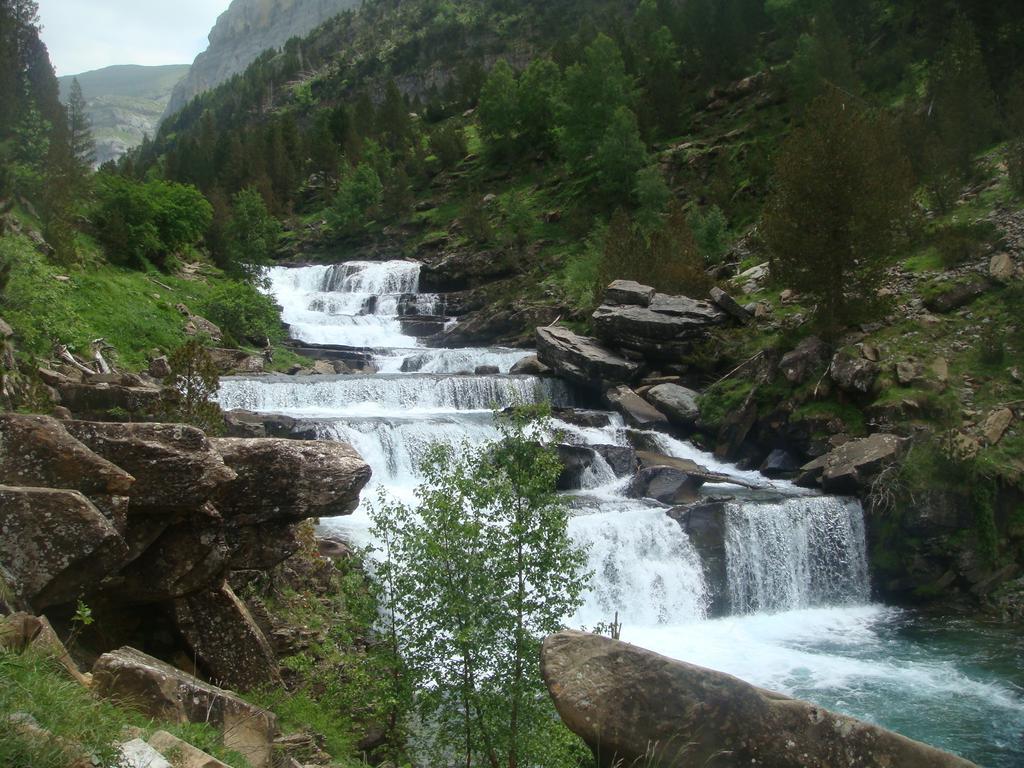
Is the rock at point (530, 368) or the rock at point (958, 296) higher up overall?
the rock at point (958, 296)

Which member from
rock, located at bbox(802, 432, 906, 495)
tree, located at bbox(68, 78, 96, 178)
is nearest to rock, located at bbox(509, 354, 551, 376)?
rock, located at bbox(802, 432, 906, 495)

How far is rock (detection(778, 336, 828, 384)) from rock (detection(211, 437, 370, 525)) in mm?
16412

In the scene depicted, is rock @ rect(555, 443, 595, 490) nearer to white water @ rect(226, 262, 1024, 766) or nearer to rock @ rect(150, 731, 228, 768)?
white water @ rect(226, 262, 1024, 766)

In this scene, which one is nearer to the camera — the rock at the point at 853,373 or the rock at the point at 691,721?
the rock at the point at 691,721

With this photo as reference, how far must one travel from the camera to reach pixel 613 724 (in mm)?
5531

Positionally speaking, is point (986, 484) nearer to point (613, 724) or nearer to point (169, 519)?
point (613, 724)

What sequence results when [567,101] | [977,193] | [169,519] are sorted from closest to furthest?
1. [169,519]
2. [977,193]
3. [567,101]

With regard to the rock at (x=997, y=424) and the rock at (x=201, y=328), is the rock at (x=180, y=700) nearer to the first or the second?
the rock at (x=997, y=424)

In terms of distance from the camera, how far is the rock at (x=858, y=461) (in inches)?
700

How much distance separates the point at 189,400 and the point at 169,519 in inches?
276

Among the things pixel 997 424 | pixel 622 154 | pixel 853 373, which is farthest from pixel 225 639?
pixel 622 154

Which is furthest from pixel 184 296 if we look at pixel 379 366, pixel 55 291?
pixel 55 291

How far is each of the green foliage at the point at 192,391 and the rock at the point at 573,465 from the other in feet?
28.2

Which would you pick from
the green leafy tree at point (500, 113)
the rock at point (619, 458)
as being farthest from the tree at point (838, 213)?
the green leafy tree at point (500, 113)
